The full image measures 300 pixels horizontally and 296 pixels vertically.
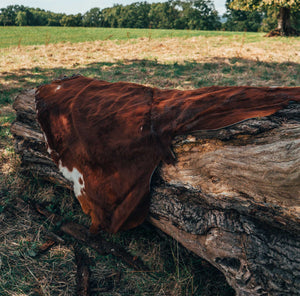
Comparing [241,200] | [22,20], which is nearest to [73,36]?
[241,200]

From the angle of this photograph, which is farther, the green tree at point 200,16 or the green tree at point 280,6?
the green tree at point 200,16

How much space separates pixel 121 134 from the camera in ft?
7.63

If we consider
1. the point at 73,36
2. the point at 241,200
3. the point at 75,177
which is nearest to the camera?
the point at 241,200

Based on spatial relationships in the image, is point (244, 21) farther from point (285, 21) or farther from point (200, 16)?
point (285, 21)

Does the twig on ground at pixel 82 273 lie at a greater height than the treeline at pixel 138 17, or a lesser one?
lesser

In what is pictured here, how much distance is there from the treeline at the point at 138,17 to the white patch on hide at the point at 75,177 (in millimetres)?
47142

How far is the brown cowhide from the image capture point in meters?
2.10

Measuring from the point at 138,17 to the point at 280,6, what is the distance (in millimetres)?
48292

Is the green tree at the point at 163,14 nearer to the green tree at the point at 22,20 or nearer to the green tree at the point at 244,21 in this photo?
the green tree at the point at 244,21

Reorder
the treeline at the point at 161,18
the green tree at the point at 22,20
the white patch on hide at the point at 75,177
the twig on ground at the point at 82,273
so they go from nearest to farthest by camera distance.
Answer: the twig on ground at the point at 82,273 < the white patch on hide at the point at 75,177 < the green tree at the point at 22,20 < the treeline at the point at 161,18

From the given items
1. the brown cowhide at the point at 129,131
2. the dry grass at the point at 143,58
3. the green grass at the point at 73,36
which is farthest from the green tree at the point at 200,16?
the brown cowhide at the point at 129,131

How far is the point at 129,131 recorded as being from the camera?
229cm

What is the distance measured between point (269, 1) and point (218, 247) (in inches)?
770

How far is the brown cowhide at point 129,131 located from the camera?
6.89 ft
